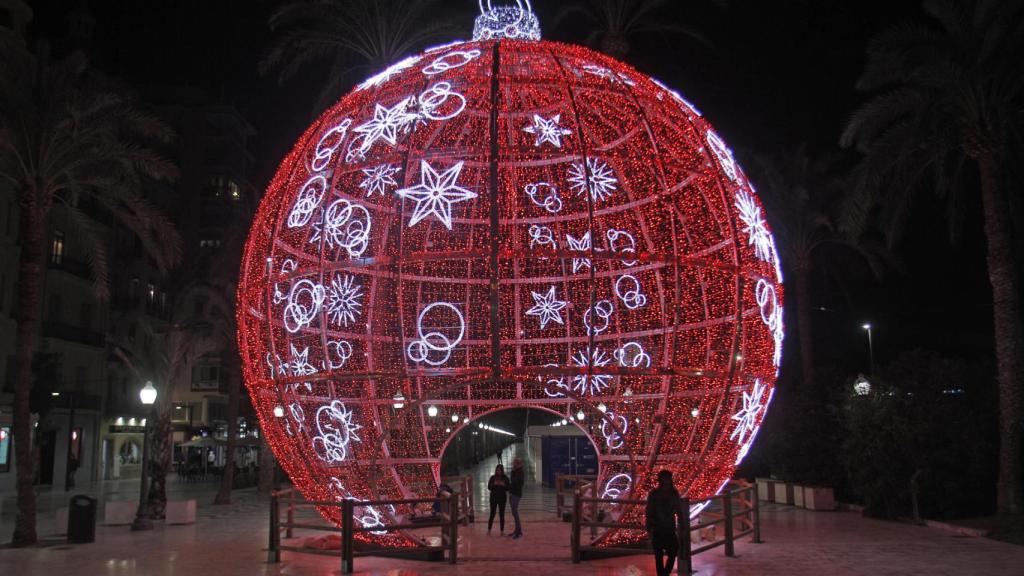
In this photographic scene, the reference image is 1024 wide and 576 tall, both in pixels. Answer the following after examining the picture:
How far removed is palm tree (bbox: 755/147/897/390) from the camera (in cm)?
2702

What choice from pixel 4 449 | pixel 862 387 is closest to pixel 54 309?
pixel 4 449

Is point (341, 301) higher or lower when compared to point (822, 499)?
higher

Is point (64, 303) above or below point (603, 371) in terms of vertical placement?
above

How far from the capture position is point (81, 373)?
41.3 m

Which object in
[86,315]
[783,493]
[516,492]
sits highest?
[86,315]

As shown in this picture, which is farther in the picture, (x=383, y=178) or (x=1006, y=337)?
(x=1006, y=337)

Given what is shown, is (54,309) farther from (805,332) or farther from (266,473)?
(805,332)

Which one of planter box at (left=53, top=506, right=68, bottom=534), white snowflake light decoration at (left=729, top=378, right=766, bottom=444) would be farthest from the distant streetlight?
planter box at (left=53, top=506, right=68, bottom=534)

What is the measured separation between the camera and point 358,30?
2112cm

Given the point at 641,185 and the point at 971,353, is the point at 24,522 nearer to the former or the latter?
the point at 641,185

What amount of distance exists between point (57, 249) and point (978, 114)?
3554 centimetres

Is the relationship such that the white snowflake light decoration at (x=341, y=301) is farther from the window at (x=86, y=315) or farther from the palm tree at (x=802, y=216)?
the window at (x=86, y=315)

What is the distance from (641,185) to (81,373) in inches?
1367

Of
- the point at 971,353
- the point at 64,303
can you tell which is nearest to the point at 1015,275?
the point at 971,353
